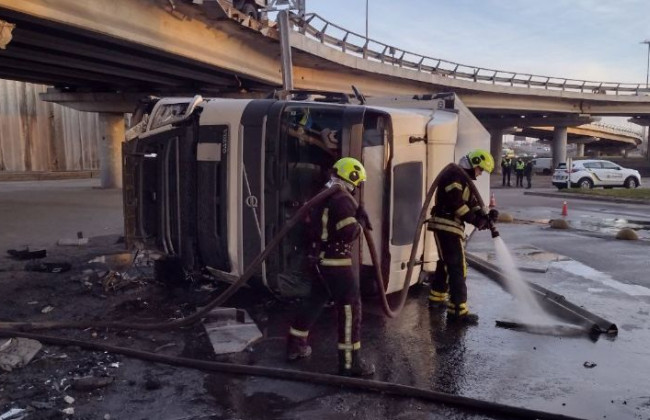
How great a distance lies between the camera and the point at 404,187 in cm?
561

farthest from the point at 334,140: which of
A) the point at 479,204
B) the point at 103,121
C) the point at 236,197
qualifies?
the point at 103,121

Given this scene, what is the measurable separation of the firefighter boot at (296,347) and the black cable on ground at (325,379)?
0.39 meters

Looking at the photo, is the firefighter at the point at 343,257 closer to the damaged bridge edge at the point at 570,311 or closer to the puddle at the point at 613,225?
the damaged bridge edge at the point at 570,311

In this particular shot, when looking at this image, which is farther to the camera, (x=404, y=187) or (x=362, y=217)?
(x=404, y=187)

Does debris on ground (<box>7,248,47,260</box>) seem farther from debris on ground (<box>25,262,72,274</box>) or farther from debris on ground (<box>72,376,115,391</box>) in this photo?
debris on ground (<box>72,376,115,391</box>)

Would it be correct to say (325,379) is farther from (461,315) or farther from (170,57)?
(170,57)

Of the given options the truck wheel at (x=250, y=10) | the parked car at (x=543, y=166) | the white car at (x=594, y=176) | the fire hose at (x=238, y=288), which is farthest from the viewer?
the parked car at (x=543, y=166)

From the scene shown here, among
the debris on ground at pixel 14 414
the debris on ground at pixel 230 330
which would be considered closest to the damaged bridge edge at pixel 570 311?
the debris on ground at pixel 230 330

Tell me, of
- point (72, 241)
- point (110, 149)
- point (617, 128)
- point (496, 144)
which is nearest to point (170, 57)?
point (72, 241)

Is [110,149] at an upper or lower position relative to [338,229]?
upper

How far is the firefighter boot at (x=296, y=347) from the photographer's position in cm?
461

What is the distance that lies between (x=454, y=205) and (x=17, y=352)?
4.07m

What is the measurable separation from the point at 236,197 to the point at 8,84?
32.1 meters

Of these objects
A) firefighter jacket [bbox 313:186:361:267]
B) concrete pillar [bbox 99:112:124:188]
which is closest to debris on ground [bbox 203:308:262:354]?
firefighter jacket [bbox 313:186:361:267]
